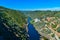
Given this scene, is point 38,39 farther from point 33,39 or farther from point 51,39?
point 51,39

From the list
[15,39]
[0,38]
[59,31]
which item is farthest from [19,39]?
[59,31]

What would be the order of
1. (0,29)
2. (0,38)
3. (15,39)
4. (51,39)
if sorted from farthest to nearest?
1. (51,39)
2. (15,39)
3. (0,29)
4. (0,38)

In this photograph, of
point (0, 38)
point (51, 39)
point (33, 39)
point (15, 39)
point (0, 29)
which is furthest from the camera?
point (33, 39)

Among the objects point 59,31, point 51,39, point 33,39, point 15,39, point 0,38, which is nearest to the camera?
point 0,38

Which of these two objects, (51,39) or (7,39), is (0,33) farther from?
(51,39)

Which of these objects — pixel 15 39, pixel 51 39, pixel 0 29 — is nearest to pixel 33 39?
pixel 51 39

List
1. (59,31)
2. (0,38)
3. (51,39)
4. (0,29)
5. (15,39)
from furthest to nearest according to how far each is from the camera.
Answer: (59,31) → (51,39) → (15,39) → (0,29) → (0,38)

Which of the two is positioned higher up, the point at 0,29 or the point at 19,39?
the point at 0,29

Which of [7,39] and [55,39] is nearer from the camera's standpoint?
[7,39]

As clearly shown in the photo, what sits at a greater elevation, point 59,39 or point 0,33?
point 0,33
